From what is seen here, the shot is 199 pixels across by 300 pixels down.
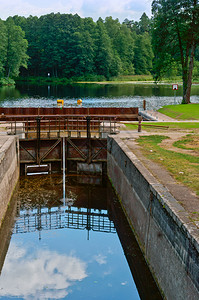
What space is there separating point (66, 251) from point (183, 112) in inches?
956

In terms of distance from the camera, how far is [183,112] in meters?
35.4

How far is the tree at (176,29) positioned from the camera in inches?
1692

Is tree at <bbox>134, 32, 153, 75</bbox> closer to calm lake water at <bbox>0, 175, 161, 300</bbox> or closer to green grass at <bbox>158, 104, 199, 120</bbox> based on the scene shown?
green grass at <bbox>158, 104, 199, 120</bbox>

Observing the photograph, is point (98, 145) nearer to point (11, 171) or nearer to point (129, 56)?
point (11, 171)

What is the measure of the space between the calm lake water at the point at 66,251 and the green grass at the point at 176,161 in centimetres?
279

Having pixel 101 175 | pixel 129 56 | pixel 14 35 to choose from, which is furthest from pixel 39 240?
pixel 129 56

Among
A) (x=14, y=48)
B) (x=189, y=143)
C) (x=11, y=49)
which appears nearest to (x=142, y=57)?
(x=14, y=48)

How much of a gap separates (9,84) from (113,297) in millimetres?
89827

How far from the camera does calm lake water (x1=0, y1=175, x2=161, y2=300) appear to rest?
11.4 meters

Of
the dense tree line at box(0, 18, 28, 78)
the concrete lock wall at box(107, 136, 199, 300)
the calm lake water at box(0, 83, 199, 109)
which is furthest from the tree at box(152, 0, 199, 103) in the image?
the dense tree line at box(0, 18, 28, 78)

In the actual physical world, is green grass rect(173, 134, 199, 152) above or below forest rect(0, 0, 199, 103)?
below

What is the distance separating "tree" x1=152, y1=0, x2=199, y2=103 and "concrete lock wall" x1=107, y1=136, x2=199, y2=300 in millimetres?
30548

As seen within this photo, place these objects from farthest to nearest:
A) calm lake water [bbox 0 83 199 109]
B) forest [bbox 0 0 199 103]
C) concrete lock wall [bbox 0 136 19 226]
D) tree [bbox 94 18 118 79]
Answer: tree [bbox 94 18 118 79] → forest [bbox 0 0 199 103] → calm lake water [bbox 0 83 199 109] → concrete lock wall [bbox 0 136 19 226]

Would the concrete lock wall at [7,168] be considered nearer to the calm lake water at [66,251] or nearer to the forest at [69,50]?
the calm lake water at [66,251]
